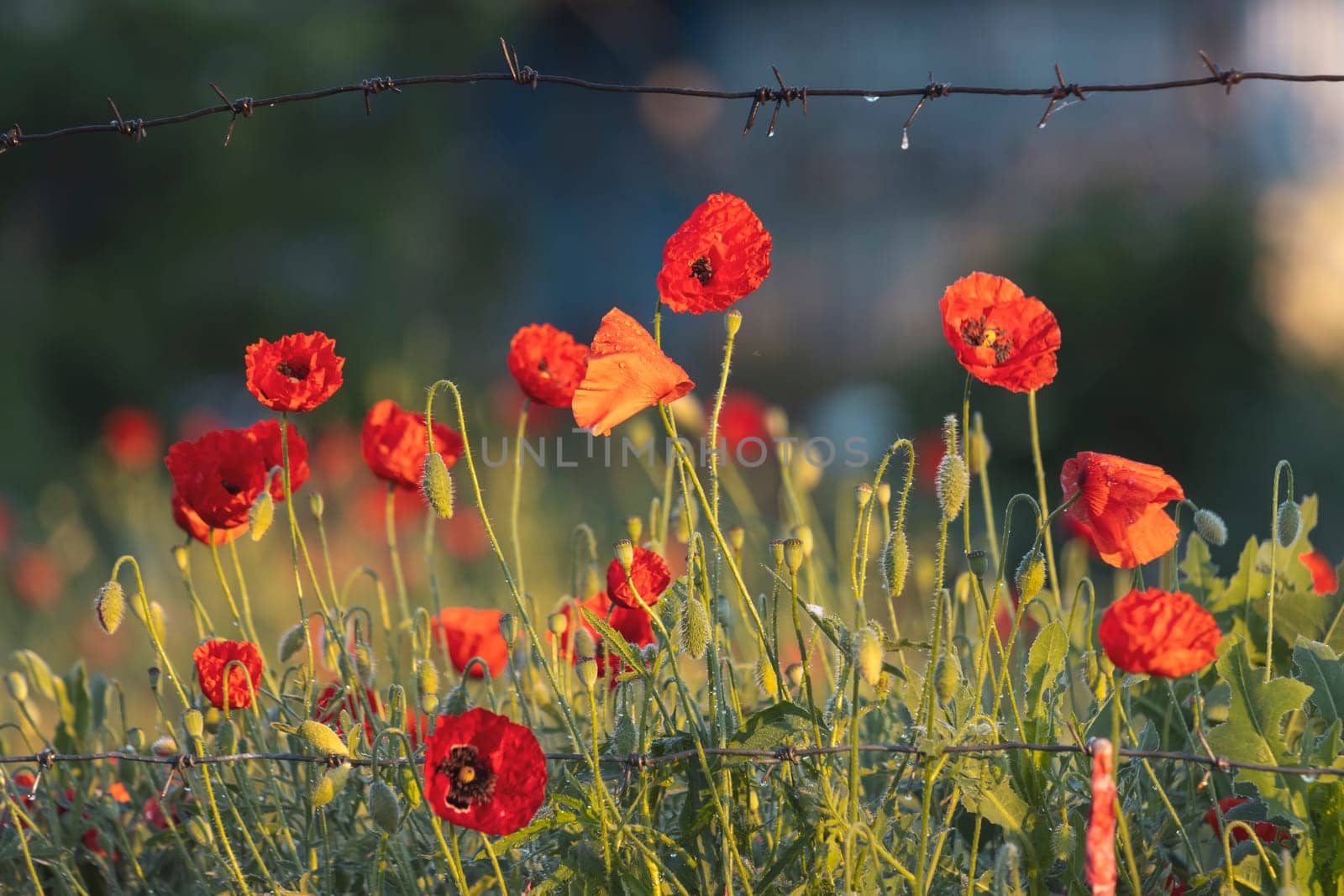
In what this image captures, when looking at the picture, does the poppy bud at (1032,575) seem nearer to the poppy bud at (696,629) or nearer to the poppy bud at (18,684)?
the poppy bud at (696,629)

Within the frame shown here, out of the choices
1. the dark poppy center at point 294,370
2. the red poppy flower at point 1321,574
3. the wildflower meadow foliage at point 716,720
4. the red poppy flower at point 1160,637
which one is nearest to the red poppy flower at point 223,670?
the wildflower meadow foliage at point 716,720

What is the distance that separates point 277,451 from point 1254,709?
1.22m

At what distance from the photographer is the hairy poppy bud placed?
1372mm

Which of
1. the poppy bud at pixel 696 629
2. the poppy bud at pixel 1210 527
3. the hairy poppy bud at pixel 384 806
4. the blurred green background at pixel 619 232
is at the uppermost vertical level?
the blurred green background at pixel 619 232

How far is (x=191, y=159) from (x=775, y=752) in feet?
20.5

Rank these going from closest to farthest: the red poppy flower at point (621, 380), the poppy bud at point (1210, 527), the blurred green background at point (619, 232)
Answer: the red poppy flower at point (621, 380), the poppy bud at point (1210, 527), the blurred green background at point (619, 232)

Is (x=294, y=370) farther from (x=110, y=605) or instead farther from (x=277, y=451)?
(x=110, y=605)

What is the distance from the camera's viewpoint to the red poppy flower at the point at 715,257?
1.51 m

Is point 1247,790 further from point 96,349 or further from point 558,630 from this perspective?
point 96,349

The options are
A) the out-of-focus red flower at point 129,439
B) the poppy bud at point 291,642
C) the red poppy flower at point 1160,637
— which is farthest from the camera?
the out-of-focus red flower at point 129,439

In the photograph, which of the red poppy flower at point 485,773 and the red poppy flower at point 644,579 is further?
the red poppy flower at point 644,579

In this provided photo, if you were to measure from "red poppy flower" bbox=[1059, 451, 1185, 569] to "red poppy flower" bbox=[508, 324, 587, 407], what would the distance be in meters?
0.67

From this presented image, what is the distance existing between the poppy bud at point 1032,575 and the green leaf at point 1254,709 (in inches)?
9.2

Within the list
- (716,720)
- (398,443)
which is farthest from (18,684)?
(716,720)
